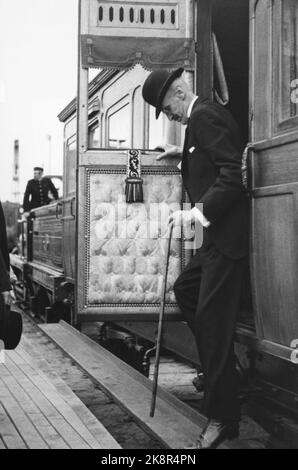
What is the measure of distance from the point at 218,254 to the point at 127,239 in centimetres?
118

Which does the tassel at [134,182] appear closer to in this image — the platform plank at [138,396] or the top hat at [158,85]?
the top hat at [158,85]

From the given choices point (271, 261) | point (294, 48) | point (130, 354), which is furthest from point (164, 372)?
point (294, 48)

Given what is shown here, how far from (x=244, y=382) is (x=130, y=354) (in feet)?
10.3

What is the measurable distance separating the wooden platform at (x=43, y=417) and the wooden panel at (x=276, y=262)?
3.68 feet

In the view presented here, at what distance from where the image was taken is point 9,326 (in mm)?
4250

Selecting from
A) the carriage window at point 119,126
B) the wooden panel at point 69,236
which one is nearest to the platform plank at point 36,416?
the carriage window at point 119,126

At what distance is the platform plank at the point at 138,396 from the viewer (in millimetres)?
4277

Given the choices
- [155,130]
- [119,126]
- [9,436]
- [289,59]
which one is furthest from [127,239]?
[119,126]

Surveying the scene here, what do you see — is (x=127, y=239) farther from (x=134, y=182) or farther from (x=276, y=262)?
(x=276, y=262)

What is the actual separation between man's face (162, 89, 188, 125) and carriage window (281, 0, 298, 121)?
71cm

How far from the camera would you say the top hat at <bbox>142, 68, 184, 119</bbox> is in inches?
166

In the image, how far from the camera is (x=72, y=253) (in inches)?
339

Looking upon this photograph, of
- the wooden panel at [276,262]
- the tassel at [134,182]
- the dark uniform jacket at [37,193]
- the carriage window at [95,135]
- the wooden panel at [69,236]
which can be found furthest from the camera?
the dark uniform jacket at [37,193]
